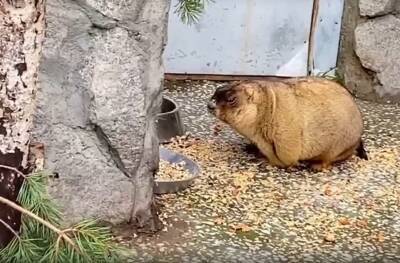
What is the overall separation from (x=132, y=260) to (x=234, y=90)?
1.05 meters

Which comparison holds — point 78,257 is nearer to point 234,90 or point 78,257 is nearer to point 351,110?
point 234,90

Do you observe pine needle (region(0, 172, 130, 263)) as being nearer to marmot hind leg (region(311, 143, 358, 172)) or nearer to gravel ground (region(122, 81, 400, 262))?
gravel ground (region(122, 81, 400, 262))

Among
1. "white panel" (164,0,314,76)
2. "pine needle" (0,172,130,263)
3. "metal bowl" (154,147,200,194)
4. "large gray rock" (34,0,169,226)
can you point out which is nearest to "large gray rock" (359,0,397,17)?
"white panel" (164,0,314,76)

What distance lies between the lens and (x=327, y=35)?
491 cm

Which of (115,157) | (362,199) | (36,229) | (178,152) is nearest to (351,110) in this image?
(362,199)

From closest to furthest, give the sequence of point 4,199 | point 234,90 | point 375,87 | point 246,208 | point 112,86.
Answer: point 4,199 < point 112,86 < point 246,208 < point 234,90 < point 375,87

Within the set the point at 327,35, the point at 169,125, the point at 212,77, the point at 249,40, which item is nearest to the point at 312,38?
the point at 327,35

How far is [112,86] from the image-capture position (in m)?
2.81

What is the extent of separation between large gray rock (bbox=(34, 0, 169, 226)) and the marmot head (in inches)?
27.0

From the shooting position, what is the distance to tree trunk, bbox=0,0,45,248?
1.61 metres

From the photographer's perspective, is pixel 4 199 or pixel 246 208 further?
pixel 246 208

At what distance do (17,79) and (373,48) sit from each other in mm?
3292

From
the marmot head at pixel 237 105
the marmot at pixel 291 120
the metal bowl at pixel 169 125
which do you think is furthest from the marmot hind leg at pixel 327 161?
the metal bowl at pixel 169 125

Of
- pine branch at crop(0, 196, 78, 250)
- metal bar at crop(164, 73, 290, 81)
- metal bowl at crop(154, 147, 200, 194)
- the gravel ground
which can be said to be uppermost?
pine branch at crop(0, 196, 78, 250)
